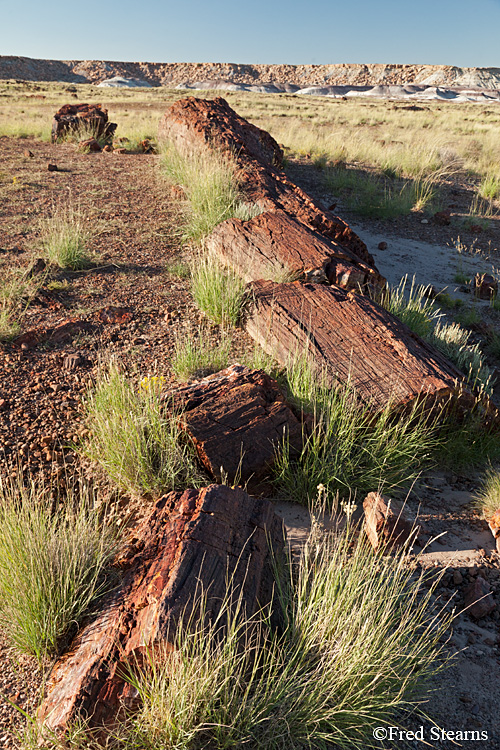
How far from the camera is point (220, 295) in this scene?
14.6 ft

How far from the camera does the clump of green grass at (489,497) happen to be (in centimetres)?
310

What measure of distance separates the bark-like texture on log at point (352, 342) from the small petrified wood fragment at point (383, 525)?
810mm

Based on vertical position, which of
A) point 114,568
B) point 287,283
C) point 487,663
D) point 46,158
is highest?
point 46,158

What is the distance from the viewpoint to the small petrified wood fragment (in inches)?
103

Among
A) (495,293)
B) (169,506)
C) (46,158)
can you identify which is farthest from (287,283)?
(46,158)

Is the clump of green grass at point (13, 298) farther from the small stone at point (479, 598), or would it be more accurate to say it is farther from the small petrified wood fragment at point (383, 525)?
the small stone at point (479, 598)

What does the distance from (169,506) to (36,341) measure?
8.08 ft

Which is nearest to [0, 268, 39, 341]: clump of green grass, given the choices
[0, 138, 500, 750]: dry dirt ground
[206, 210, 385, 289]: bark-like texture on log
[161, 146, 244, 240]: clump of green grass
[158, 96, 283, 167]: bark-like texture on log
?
[0, 138, 500, 750]: dry dirt ground

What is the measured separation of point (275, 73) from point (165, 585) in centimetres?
10488

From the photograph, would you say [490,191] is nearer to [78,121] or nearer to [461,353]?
[461,353]

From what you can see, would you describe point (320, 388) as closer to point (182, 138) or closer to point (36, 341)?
point (36, 341)

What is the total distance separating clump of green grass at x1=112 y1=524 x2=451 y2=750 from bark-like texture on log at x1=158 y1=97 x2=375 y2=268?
4.34m

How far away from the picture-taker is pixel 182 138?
8.44m

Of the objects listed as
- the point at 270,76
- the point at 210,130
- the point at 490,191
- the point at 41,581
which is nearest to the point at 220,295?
the point at 41,581
